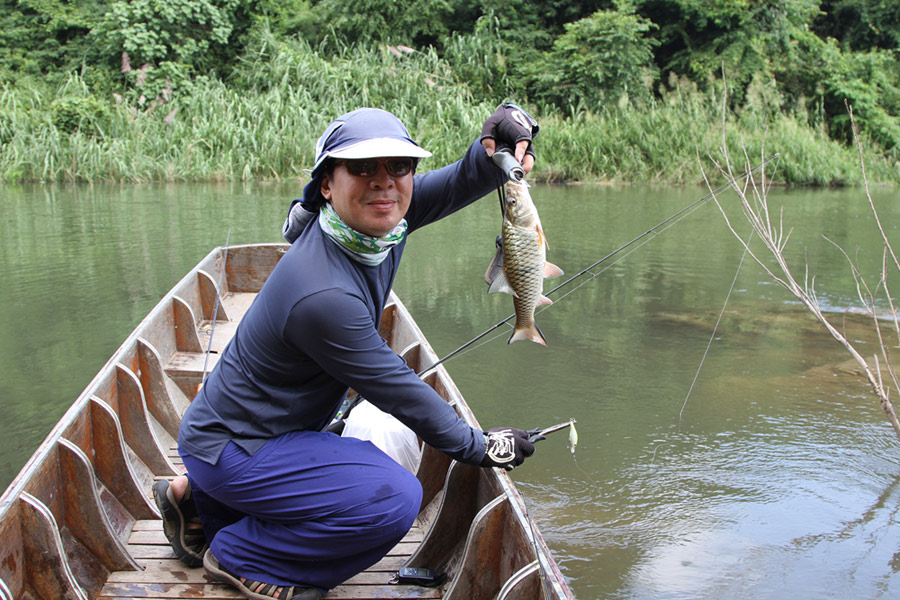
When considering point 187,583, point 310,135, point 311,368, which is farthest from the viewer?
point 310,135

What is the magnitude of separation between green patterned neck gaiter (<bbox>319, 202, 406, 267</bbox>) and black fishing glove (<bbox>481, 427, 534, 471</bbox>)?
619mm

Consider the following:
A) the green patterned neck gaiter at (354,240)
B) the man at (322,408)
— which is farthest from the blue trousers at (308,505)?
the green patterned neck gaiter at (354,240)

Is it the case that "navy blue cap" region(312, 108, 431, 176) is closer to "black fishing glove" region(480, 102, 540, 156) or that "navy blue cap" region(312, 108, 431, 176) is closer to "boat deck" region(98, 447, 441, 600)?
"black fishing glove" region(480, 102, 540, 156)

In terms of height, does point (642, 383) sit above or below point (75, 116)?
below

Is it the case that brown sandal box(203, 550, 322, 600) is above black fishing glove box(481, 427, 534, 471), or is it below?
below

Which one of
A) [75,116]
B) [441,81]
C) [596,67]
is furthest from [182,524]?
[596,67]

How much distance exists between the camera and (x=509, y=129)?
2672 mm

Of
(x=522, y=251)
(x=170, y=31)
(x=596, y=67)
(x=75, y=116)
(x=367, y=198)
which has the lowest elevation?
(x=522, y=251)

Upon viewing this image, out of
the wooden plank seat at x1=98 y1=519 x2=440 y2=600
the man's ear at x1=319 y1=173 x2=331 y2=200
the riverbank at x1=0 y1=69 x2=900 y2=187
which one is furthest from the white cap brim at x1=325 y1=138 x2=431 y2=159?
the riverbank at x1=0 y1=69 x2=900 y2=187

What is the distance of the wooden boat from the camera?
234 centimetres

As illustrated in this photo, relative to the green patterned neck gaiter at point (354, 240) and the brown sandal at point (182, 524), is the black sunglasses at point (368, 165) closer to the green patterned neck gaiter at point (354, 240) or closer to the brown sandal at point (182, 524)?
the green patterned neck gaiter at point (354, 240)

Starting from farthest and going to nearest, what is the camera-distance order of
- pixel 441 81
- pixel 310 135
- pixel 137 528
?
pixel 441 81
pixel 310 135
pixel 137 528

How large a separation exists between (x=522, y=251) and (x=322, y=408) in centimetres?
75

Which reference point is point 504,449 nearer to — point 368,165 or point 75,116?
point 368,165
